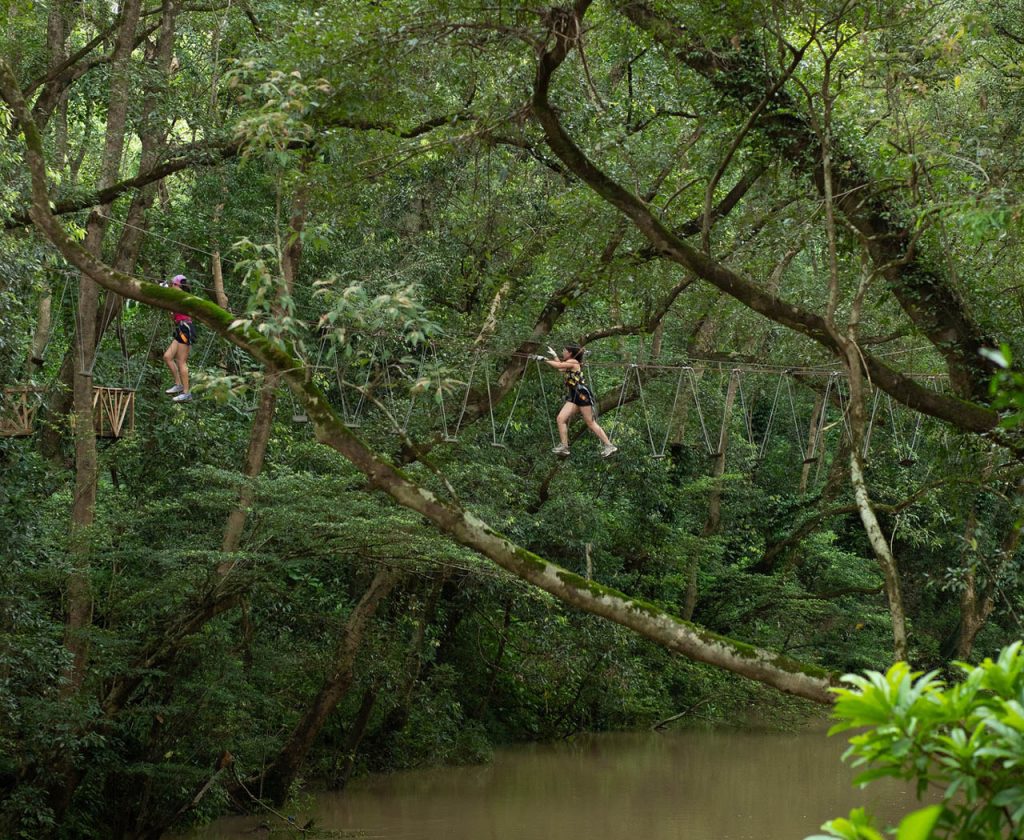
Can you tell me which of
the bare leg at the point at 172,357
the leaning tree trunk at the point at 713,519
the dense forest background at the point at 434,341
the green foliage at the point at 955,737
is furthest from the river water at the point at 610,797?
the green foliage at the point at 955,737

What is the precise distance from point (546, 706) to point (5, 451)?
739cm

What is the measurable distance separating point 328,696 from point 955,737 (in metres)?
7.73

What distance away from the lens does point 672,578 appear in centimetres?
1310

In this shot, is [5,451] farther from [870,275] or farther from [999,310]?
[999,310]

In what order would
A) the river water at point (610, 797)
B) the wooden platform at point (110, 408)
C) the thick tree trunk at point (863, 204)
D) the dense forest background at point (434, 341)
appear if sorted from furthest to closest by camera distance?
the river water at point (610, 797)
the wooden platform at point (110, 408)
the thick tree trunk at point (863, 204)
the dense forest background at point (434, 341)

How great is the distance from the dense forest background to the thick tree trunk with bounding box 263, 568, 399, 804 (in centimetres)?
3

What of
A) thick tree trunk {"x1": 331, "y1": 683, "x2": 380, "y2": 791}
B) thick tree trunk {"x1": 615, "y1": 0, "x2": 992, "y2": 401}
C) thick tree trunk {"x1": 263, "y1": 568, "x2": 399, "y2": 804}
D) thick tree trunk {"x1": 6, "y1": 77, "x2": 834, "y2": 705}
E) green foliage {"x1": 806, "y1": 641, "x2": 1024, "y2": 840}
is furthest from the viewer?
Result: thick tree trunk {"x1": 331, "y1": 683, "x2": 380, "y2": 791}

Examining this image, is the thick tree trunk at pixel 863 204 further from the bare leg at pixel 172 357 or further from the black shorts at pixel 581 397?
the bare leg at pixel 172 357

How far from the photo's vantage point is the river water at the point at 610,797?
28.6 ft

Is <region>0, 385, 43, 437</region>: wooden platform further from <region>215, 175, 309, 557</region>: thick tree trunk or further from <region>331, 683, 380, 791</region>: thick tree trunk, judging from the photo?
<region>331, 683, 380, 791</region>: thick tree trunk

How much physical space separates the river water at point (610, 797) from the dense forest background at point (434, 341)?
1.42 feet

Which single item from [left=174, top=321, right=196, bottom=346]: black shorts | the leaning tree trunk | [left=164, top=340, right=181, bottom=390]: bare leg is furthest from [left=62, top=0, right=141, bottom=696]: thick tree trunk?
the leaning tree trunk

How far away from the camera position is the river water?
8.73m

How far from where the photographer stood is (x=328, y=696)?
857cm
